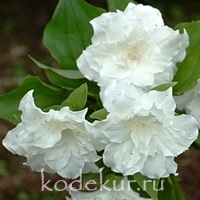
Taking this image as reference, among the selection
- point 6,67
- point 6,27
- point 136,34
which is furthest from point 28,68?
point 136,34

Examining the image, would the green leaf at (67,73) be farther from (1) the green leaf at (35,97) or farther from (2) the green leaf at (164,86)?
(2) the green leaf at (164,86)

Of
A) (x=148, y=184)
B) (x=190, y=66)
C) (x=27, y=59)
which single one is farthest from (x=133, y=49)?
(x=27, y=59)

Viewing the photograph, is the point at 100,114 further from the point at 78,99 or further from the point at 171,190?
the point at 171,190

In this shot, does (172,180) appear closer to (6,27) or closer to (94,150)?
(94,150)

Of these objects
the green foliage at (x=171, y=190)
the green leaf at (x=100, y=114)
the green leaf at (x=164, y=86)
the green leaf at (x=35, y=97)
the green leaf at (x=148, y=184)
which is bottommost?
the green foliage at (x=171, y=190)

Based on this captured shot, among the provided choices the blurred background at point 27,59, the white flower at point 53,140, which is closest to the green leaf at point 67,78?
the white flower at point 53,140

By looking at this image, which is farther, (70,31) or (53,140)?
(70,31)
